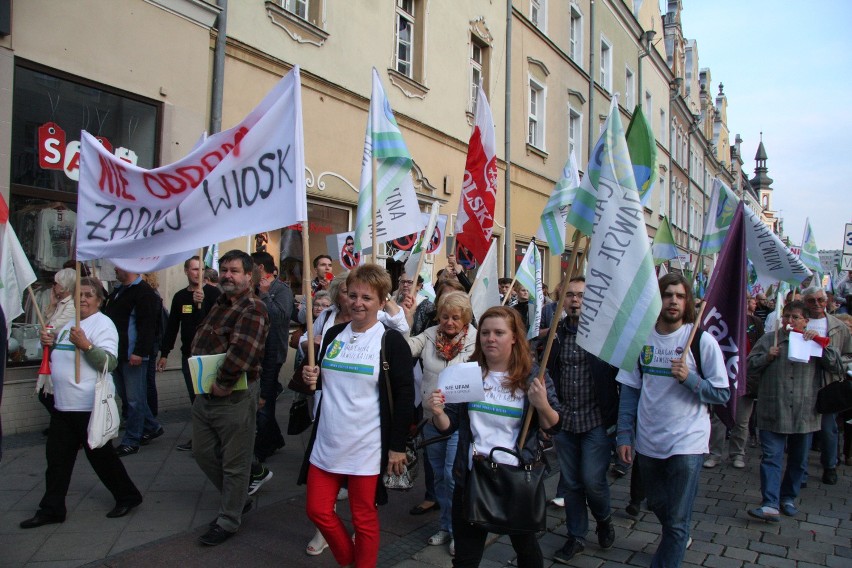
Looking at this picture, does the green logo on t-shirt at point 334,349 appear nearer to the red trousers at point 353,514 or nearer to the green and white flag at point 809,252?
the red trousers at point 353,514

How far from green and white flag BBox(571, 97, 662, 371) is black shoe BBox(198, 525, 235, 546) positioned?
2540 mm

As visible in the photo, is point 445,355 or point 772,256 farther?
point 772,256

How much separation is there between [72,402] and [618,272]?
138 inches

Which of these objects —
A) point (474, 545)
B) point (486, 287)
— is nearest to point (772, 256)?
point (486, 287)

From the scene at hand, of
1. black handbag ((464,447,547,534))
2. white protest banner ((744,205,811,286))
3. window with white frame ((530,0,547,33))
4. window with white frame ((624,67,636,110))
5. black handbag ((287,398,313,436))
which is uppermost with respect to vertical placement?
window with white frame ((624,67,636,110))

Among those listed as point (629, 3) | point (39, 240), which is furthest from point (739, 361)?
point (629, 3)

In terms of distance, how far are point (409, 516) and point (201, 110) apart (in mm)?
5984

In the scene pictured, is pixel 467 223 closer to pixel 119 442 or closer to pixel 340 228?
pixel 119 442

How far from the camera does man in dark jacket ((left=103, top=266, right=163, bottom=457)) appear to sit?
6148 mm

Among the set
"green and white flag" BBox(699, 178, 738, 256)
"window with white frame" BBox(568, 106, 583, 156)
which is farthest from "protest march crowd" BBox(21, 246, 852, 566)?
"window with white frame" BBox(568, 106, 583, 156)

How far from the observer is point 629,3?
85.0ft

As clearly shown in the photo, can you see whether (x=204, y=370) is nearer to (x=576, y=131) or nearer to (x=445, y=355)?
(x=445, y=355)

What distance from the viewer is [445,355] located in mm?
4270

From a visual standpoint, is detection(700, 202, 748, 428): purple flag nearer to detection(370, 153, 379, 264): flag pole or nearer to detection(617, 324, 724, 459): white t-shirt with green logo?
detection(617, 324, 724, 459): white t-shirt with green logo
